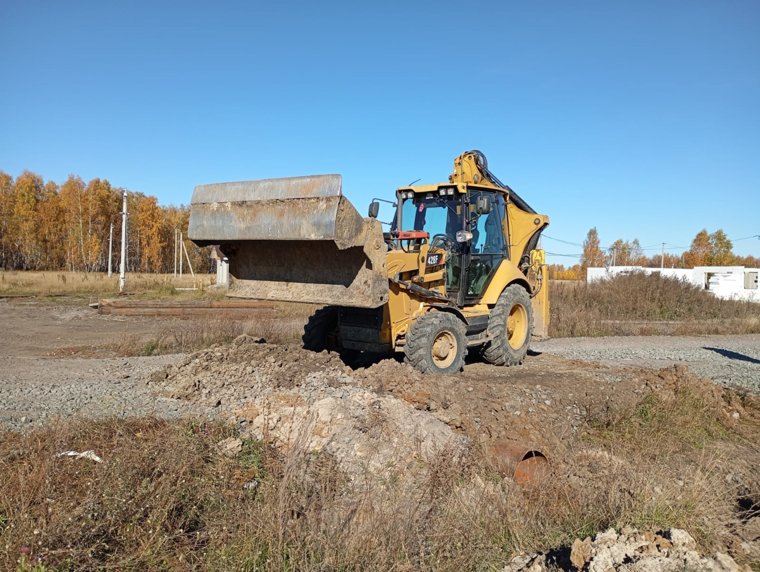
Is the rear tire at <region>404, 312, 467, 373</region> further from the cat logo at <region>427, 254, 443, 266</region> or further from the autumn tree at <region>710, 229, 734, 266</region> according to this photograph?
the autumn tree at <region>710, 229, 734, 266</region>

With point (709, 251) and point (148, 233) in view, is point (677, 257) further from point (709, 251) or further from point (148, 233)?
point (148, 233)

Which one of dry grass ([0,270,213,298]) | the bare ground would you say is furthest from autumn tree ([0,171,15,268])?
the bare ground

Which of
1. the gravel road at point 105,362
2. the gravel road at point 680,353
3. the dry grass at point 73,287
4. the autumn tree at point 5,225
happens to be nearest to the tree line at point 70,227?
the autumn tree at point 5,225

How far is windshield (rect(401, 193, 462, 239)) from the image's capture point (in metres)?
9.16

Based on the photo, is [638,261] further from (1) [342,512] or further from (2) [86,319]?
(1) [342,512]

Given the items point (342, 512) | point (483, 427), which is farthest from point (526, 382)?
point (342, 512)

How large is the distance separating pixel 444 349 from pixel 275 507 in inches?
194

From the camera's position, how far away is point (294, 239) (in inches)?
274

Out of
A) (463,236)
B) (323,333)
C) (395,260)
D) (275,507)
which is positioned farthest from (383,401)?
(463,236)

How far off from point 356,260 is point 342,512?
3768 millimetres

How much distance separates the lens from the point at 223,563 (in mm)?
3336

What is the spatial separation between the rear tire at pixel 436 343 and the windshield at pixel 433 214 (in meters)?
1.51

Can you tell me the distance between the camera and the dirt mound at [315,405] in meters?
5.32

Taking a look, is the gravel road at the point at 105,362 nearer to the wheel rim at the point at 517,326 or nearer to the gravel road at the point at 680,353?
the gravel road at the point at 680,353
